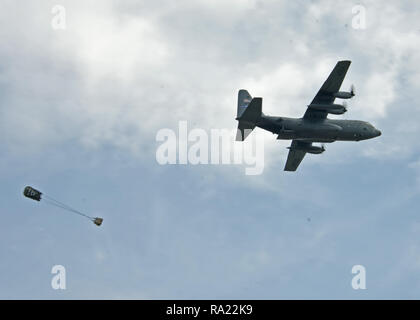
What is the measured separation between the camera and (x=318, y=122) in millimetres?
64125

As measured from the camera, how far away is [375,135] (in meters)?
66.9

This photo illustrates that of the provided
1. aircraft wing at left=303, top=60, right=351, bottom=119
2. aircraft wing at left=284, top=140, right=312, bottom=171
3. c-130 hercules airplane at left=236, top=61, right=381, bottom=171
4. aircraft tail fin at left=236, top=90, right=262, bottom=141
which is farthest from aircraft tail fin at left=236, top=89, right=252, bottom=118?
aircraft wing at left=284, top=140, right=312, bottom=171

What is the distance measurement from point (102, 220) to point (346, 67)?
3040 cm

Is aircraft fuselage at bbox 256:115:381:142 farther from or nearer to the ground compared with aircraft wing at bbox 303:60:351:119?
nearer to the ground

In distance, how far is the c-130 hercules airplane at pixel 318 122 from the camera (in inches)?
2404

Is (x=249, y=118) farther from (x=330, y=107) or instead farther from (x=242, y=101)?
(x=330, y=107)

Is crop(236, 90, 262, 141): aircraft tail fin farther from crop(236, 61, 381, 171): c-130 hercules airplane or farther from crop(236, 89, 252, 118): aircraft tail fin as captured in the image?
crop(236, 89, 252, 118): aircraft tail fin

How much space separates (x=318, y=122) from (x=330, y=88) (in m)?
4.17

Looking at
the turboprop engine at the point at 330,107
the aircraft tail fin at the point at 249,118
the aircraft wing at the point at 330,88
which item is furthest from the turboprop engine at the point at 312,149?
the aircraft tail fin at the point at 249,118

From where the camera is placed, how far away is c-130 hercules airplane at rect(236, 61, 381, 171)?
61062mm

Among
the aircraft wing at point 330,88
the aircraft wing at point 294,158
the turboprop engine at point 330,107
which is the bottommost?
the aircraft wing at point 294,158

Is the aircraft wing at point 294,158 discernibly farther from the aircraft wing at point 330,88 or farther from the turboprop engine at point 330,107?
the turboprop engine at point 330,107
